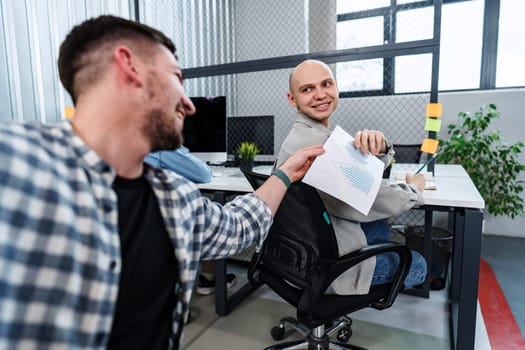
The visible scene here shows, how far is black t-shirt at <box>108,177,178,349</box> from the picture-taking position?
2.01 ft

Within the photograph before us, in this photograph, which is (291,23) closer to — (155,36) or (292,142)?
(292,142)

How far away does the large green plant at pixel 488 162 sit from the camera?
115 inches

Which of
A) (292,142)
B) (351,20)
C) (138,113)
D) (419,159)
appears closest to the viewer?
(138,113)

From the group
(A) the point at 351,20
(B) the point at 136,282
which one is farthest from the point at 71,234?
(A) the point at 351,20

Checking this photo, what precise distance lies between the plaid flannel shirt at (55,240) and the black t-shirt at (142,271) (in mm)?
66

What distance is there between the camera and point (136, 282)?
0.63 metres

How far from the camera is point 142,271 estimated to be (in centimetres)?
64

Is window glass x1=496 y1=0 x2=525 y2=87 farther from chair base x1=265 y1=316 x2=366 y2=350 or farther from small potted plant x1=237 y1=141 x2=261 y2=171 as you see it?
chair base x1=265 y1=316 x2=366 y2=350

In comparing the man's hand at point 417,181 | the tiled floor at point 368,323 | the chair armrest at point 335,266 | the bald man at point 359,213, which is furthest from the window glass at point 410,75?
the chair armrest at point 335,266

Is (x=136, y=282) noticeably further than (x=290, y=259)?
No

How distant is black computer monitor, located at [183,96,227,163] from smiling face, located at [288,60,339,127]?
1.03 m

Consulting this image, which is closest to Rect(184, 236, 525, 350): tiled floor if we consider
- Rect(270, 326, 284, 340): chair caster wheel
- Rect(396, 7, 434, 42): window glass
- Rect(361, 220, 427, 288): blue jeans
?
Rect(270, 326, 284, 340): chair caster wheel

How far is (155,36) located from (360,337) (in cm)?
166

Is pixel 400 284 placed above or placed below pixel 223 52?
below
